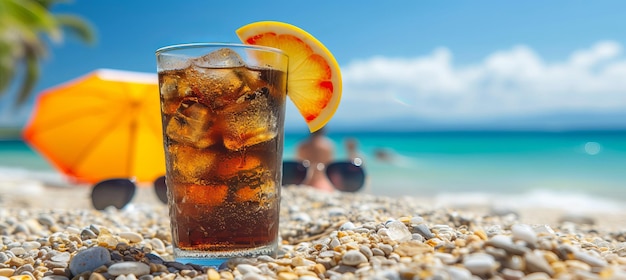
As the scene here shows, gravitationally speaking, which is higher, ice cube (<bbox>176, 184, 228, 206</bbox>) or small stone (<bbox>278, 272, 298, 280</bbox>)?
ice cube (<bbox>176, 184, 228, 206</bbox>)

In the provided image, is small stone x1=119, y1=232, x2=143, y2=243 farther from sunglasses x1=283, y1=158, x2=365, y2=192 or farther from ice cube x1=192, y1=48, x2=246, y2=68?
sunglasses x1=283, y1=158, x2=365, y2=192

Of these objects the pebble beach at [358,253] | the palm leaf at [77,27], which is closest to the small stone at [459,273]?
the pebble beach at [358,253]

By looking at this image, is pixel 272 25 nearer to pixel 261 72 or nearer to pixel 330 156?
pixel 261 72

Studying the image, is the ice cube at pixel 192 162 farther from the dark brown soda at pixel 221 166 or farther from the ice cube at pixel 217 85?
the ice cube at pixel 217 85

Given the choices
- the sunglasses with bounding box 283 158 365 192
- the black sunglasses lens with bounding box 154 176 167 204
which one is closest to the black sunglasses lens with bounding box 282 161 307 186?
the sunglasses with bounding box 283 158 365 192

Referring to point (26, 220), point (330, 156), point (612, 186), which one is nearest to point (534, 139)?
point (612, 186)

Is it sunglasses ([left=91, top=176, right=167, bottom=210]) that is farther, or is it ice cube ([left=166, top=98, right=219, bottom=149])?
sunglasses ([left=91, top=176, right=167, bottom=210])

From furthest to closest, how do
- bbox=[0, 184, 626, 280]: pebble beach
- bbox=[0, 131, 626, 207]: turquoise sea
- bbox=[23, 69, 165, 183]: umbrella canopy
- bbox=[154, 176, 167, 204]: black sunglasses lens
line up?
bbox=[0, 131, 626, 207]: turquoise sea, bbox=[23, 69, 165, 183]: umbrella canopy, bbox=[154, 176, 167, 204]: black sunglasses lens, bbox=[0, 184, 626, 280]: pebble beach
